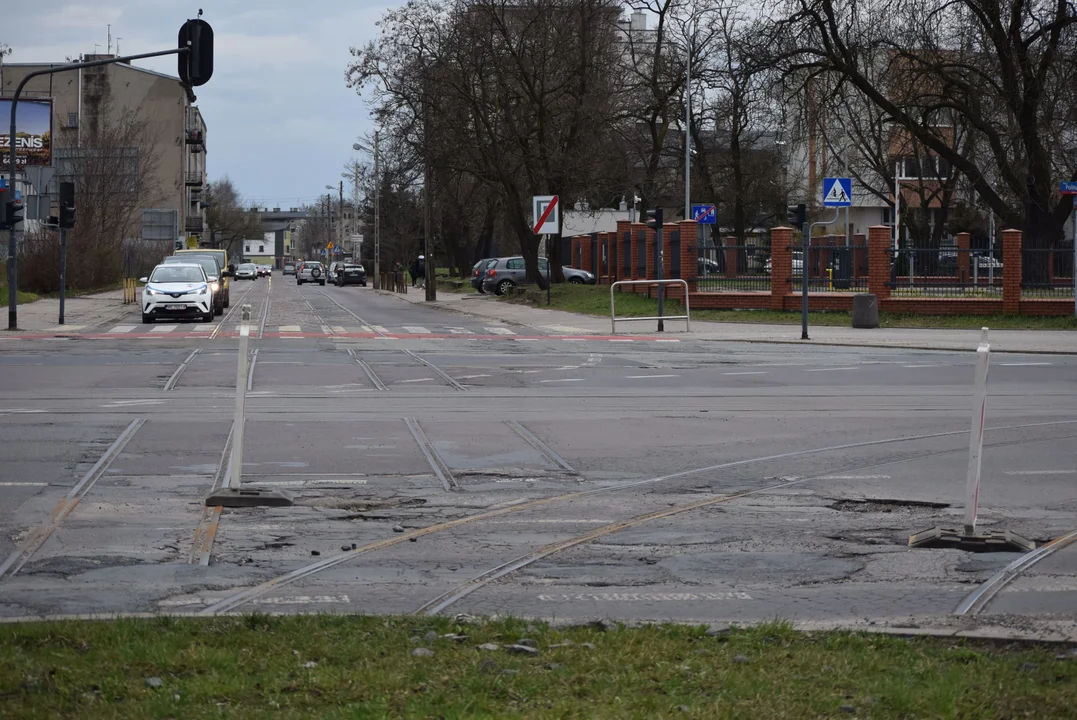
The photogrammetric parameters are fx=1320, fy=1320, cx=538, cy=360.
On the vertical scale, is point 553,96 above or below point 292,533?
above

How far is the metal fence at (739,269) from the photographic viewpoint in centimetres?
3747

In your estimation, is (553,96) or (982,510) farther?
(553,96)

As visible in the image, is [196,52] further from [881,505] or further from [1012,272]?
[1012,272]

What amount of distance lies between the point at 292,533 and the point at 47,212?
26.8m

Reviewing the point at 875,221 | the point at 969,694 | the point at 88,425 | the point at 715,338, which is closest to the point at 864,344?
the point at 715,338

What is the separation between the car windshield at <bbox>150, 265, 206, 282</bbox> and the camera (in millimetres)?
36000

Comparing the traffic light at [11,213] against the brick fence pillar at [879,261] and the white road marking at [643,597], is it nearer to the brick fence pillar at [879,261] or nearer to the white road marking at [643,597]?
the brick fence pillar at [879,261]

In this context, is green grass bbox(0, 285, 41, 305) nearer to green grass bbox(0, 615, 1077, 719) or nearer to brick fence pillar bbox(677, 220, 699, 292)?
brick fence pillar bbox(677, 220, 699, 292)

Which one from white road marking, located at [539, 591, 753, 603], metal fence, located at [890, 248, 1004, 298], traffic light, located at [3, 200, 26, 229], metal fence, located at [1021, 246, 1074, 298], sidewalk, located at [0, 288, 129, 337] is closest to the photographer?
white road marking, located at [539, 591, 753, 603]

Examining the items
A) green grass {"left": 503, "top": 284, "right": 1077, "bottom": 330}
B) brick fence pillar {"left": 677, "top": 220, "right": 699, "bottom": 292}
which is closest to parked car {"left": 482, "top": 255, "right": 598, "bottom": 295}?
green grass {"left": 503, "top": 284, "right": 1077, "bottom": 330}

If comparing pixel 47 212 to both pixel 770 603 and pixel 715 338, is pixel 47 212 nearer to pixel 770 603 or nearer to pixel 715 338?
pixel 715 338

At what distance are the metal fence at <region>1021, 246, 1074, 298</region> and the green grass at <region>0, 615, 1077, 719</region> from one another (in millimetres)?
31016

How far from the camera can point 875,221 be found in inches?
4021

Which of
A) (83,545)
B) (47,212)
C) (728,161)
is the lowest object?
(83,545)
